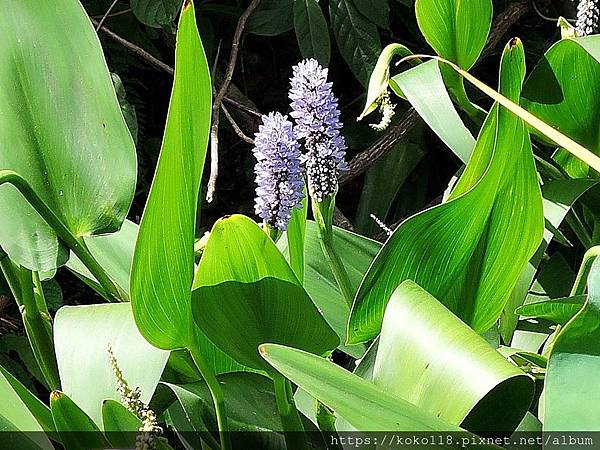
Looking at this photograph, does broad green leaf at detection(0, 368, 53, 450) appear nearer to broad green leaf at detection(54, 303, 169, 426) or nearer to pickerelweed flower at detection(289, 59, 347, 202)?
broad green leaf at detection(54, 303, 169, 426)

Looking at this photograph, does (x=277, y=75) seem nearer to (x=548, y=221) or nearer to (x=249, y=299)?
(x=548, y=221)

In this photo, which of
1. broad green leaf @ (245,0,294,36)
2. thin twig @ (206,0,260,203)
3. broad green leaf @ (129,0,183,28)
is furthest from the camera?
broad green leaf @ (245,0,294,36)

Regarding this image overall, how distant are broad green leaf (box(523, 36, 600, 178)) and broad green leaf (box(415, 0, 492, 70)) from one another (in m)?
0.05

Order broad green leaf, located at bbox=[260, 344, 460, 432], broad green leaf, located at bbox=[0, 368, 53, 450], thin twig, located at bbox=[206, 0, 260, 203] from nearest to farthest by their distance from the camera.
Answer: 1. broad green leaf, located at bbox=[260, 344, 460, 432]
2. broad green leaf, located at bbox=[0, 368, 53, 450]
3. thin twig, located at bbox=[206, 0, 260, 203]

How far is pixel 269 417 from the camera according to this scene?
0.55 metres

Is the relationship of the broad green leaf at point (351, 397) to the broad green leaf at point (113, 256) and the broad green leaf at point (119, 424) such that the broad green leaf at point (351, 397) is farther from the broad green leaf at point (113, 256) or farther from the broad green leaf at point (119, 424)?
the broad green leaf at point (113, 256)

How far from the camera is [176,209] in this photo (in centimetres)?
43

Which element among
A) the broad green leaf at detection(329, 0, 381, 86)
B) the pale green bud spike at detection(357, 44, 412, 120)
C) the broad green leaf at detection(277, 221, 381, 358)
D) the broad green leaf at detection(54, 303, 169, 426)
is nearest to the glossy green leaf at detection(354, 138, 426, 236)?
the broad green leaf at detection(329, 0, 381, 86)

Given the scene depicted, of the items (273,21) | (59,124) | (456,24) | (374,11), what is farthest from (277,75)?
(59,124)

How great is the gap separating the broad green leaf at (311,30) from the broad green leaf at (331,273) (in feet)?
1.33

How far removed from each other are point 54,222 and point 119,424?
141 millimetres

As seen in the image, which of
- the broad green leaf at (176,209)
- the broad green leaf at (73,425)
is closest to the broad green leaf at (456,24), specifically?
the broad green leaf at (176,209)

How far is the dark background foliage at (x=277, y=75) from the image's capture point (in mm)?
→ 1083

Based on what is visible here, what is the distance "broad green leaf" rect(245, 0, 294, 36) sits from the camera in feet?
3.80
